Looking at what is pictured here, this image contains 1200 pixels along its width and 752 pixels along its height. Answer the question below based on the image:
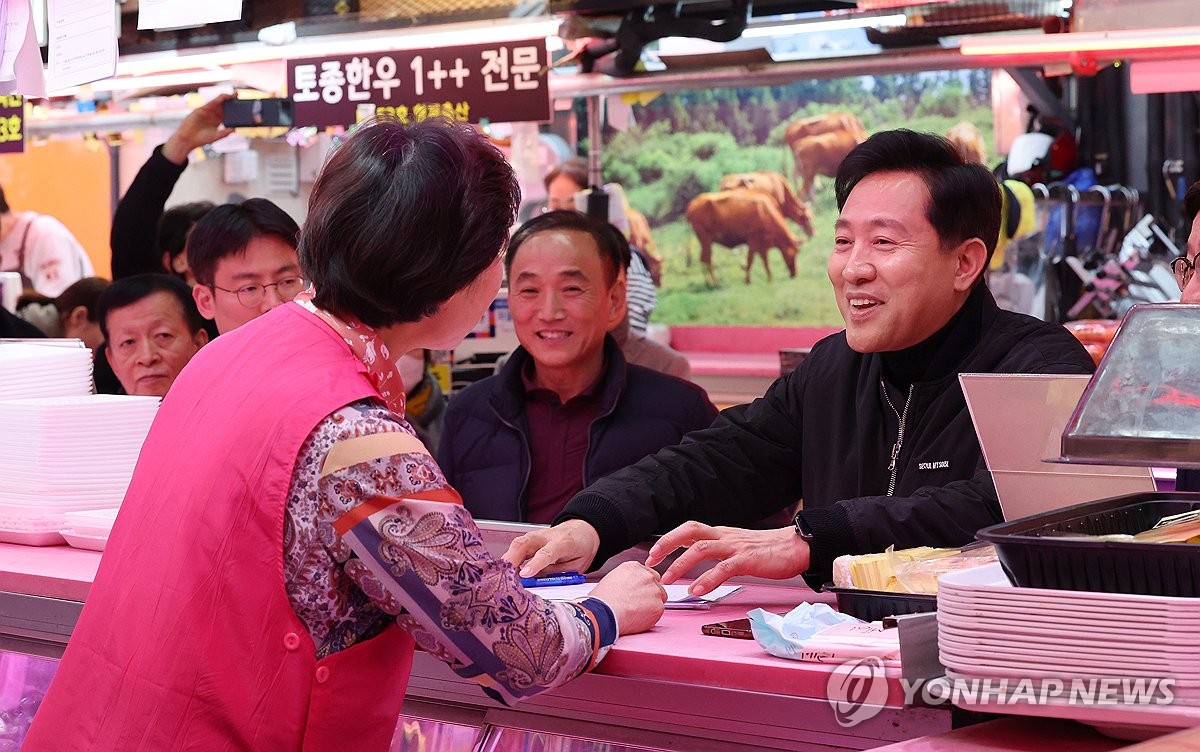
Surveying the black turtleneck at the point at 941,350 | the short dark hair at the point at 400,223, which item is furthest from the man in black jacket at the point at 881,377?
the short dark hair at the point at 400,223

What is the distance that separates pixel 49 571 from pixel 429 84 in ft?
7.30

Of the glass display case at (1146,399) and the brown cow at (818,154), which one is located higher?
the brown cow at (818,154)

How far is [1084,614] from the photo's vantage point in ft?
4.75

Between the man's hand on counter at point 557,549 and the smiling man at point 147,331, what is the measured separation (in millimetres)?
2065

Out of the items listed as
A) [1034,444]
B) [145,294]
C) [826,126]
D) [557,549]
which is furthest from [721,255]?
[1034,444]

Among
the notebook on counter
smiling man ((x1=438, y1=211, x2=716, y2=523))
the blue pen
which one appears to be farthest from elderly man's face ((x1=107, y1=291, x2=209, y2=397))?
the notebook on counter

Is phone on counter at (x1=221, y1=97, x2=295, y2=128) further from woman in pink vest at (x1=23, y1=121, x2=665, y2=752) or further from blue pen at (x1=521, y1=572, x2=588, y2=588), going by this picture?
woman in pink vest at (x1=23, y1=121, x2=665, y2=752)

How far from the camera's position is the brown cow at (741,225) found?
9594mm

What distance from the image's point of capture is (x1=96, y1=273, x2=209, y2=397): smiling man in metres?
4.05

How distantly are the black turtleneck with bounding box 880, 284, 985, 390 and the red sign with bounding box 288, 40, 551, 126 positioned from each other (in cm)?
180

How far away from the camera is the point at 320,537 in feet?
5.33

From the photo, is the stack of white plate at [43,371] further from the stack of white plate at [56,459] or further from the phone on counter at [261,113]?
the phone on counter at [261,113]

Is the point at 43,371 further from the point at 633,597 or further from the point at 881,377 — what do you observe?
the point at 881,377

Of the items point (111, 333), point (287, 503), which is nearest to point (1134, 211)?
point (111, 333)
